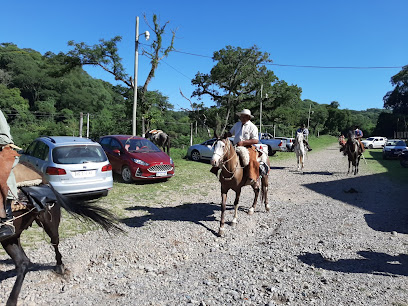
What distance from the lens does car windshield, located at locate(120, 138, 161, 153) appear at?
35.9 feet

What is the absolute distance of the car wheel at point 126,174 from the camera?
10.3 meters

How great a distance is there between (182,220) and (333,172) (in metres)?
10.9

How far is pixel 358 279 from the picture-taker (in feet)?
12.1

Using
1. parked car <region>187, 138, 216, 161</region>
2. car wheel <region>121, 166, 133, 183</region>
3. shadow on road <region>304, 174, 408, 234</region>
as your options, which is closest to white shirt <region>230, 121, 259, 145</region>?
shadow on road <region>304, 174, 408, 234</region>

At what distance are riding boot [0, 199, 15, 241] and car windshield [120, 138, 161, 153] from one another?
7885mm

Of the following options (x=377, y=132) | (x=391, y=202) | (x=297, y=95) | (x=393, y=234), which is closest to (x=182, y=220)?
(x=393, y=234)

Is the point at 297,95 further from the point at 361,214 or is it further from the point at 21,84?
the point at 21,84

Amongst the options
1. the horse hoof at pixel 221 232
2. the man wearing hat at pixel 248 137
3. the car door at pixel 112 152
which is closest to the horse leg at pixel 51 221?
the horse hoof at pixel 221 232

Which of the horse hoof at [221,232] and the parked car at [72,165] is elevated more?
the parked car at [72,165]

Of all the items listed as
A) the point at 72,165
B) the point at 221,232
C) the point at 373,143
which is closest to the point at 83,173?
the point at 72,165

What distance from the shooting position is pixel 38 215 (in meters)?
3.38

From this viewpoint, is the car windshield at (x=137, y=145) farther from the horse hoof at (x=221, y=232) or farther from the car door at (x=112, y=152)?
the horse hoof at (x=221, y=232)

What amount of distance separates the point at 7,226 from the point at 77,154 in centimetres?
483

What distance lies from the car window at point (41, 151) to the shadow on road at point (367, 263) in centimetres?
654
